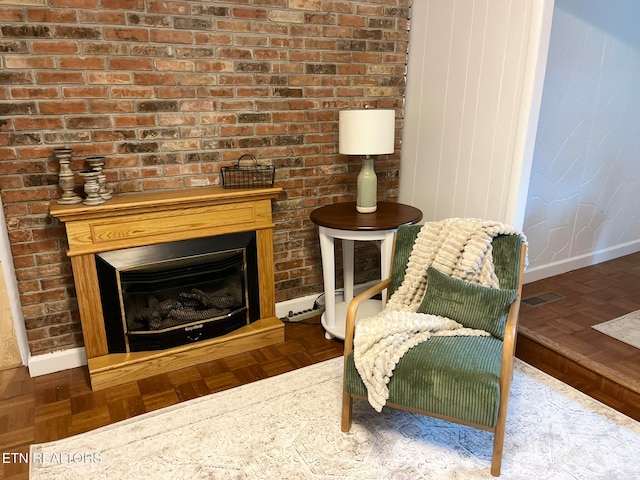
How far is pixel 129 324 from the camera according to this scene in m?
2.50

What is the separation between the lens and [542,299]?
3.14 m

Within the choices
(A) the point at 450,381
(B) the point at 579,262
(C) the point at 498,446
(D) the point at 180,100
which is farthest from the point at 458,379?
(B) the point at 579,262

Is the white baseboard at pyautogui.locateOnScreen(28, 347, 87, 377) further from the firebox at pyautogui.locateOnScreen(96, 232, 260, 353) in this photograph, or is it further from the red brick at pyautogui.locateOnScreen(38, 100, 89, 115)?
the red brick at pyautogui.locateOnScreen(38, 100, 89, 115)

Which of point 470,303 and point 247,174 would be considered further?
point 247,174

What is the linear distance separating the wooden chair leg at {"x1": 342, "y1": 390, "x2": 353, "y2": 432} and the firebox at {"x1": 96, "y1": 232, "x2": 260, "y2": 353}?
965 mm

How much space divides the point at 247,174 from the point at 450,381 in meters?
1.65

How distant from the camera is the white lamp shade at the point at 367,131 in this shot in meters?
2.52

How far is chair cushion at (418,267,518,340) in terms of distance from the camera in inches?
79.2

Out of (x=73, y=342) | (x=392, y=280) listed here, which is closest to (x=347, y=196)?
(x=392, y=280)

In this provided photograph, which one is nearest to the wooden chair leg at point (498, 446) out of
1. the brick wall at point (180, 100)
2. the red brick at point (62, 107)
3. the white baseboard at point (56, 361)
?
the brick wall at point (180, 100)

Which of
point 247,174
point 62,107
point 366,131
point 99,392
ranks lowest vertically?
point 99,392

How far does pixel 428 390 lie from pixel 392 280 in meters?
0.69

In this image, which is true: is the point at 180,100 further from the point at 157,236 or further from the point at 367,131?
the point at 367,131

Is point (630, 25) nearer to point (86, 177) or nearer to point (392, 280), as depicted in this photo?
point (392, 280)
